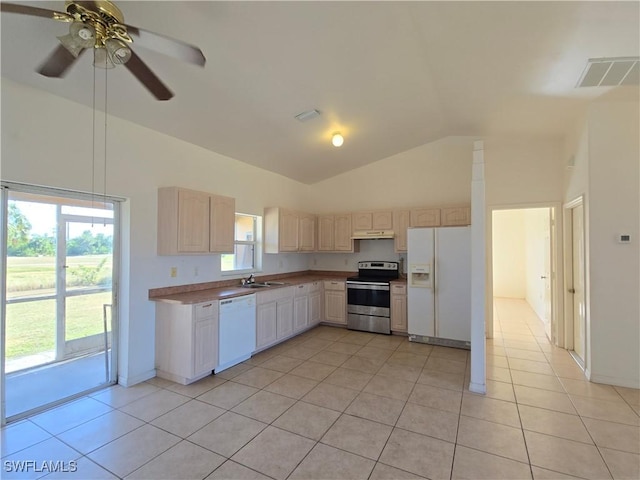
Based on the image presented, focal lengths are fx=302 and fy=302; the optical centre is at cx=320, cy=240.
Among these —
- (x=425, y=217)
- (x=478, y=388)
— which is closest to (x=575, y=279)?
(x=425, y=217)

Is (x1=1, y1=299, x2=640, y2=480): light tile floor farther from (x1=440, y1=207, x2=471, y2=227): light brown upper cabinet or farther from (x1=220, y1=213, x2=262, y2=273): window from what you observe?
(x1=440, y1=207, x2=471, y2=227): light brown upper cabinet

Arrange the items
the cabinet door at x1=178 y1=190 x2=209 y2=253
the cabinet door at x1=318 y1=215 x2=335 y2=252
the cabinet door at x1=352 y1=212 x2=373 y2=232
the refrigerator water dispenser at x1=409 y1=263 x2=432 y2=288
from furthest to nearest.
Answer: the cabinet door at x1=318 y1=215 x2=335 y2=252, the cabinet door at x1=352 y1=212 x2=373 y2=232, the refrigerator water dispenser at x1=409 y1=263 x2=432 y2=288, the cabinet door at x1=178 y1=190 x2=209 y2=253

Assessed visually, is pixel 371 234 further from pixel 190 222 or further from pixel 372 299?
pixel 190 222

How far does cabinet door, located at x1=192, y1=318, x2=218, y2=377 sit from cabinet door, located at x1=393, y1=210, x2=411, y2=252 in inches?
131

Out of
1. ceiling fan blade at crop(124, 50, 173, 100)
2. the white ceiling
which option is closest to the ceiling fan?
ceiling fan blade at crop(124, 50, 173, 100)

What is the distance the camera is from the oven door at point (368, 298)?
5070 millimetres

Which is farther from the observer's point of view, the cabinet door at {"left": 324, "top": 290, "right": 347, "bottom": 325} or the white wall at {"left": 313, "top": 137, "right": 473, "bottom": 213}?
the cabinet door at {"left": 324, "top": 290, "right": 347, "bottom": 325}

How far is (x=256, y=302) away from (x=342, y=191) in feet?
10.2

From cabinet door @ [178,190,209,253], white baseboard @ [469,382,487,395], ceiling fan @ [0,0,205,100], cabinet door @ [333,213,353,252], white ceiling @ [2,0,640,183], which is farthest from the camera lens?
cabinet door @ [333,213,353,252]

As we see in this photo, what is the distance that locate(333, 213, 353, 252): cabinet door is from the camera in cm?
582

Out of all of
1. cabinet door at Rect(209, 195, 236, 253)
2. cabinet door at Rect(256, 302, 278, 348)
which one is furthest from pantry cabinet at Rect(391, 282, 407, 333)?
cabinet door at Rect(209, 195, 236, 253)

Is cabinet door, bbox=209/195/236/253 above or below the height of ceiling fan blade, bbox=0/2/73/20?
below

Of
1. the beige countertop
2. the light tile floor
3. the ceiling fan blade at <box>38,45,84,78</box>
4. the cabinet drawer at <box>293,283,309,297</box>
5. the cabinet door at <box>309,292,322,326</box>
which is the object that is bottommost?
the light tile floor

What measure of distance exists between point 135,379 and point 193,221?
1840 mm
